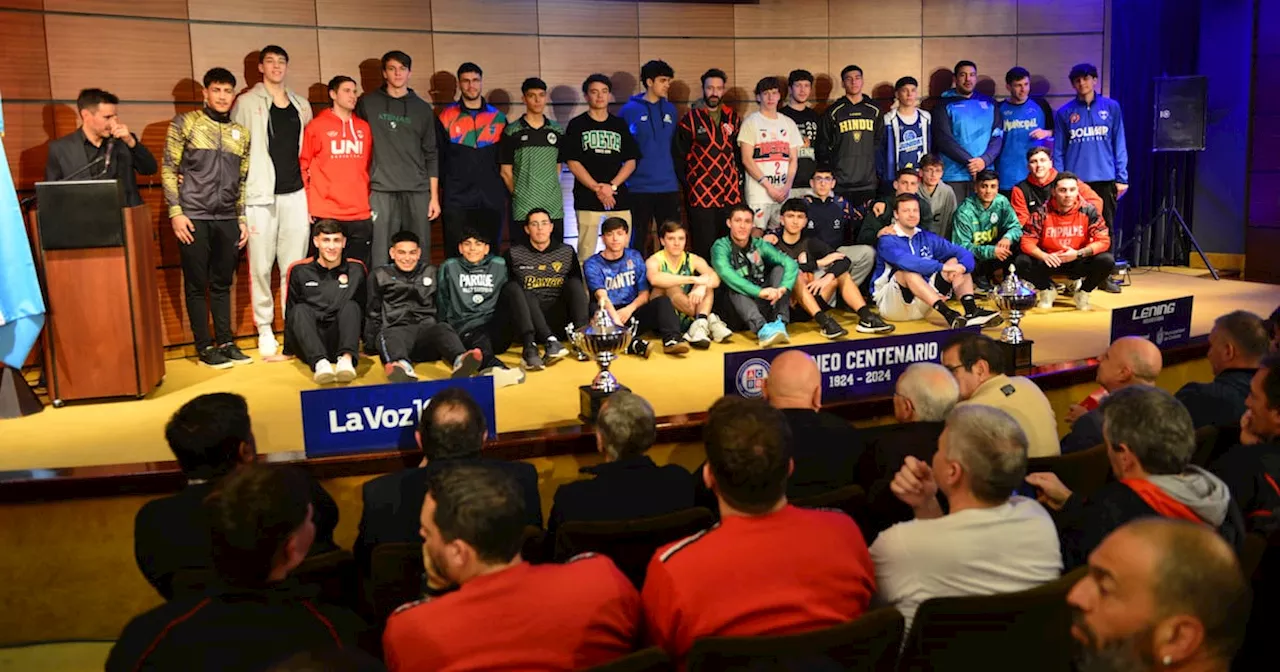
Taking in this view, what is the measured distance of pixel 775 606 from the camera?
201cm

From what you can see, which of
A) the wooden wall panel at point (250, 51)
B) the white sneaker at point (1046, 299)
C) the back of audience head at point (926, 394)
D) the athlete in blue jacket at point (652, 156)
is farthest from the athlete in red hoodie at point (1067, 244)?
the wooden wall panel at point (250, 51)

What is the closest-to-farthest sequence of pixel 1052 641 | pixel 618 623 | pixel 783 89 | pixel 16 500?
→ pixel 618 623 < pixel 1052 641 < pixel 16 500 < pixel 783 89

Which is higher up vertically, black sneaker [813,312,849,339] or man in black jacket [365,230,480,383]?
man in black jacket [365,230,480,383]

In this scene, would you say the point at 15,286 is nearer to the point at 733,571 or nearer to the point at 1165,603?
the point at 733,571

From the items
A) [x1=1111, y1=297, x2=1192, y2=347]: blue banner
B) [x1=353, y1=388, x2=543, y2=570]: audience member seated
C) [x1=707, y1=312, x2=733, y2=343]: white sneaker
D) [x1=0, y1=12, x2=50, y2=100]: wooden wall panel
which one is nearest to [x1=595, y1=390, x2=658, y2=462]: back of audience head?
[x1=353, y1=388, x2=543, y2=570]: audience member seated

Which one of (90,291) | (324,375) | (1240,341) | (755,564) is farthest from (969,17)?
(755,564)

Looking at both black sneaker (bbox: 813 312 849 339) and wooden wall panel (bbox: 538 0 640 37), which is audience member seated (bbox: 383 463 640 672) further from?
wooden wall panel (bbox: 538 0 640 37)

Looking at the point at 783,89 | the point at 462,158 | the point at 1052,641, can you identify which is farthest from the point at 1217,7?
the point at 1052,641

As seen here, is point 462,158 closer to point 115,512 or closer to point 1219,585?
point 115,512

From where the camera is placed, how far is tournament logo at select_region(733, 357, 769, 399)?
4.20 meters

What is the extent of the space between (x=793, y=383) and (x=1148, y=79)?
767 centimetres

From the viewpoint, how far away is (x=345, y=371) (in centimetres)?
536

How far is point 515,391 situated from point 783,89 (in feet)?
14.3

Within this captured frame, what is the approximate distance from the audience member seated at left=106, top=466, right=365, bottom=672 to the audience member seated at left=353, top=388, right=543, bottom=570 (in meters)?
0.77
